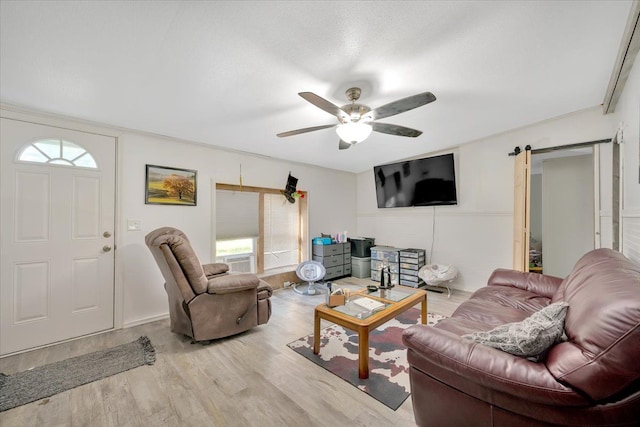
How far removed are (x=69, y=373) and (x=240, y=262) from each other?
218cm

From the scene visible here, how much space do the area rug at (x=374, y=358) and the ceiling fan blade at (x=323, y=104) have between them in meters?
2.06

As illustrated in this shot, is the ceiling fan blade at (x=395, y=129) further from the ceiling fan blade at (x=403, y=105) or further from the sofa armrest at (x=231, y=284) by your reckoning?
the sofa armrest at (x=231, y=284)

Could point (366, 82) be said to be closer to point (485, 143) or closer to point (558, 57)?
point (558, 57)

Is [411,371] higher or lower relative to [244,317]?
higher

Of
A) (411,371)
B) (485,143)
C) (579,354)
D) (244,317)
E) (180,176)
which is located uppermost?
(485,143)

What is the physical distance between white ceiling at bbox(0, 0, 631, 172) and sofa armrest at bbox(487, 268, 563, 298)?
1.75 metres

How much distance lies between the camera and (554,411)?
3.04 ft

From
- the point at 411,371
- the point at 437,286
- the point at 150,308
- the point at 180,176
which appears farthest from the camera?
the point at 437,286

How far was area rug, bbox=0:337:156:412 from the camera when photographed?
1731 millimetres

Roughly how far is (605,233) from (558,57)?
2.02m

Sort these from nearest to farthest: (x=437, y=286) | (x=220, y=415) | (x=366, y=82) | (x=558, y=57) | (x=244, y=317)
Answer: (x=220, y=415)
(x=558, y=57)
(x=366, y=82)
(x=244, y=317)
(x=437, y=286)

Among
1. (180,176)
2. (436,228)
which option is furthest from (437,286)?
(180,176)

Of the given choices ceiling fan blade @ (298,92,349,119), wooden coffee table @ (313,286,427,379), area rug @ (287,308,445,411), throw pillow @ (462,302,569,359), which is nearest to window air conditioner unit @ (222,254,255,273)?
area rug @ (287,308,445,411)

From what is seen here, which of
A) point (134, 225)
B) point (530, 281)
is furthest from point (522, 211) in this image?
point (134, 225)
